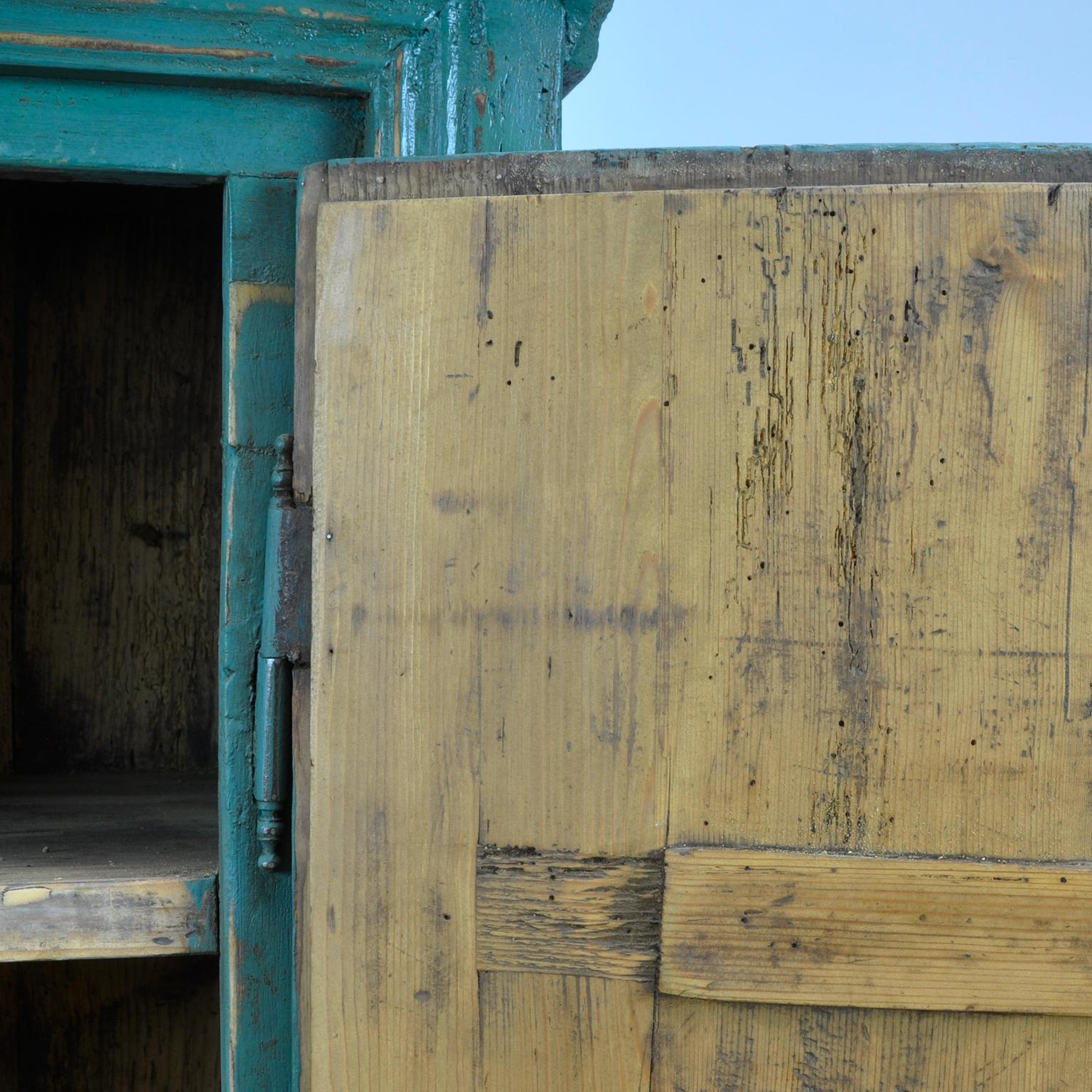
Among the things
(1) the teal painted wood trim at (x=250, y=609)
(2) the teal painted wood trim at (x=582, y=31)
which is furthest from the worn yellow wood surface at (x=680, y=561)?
(2) the teal painted wood trim at (x=582, y=31)

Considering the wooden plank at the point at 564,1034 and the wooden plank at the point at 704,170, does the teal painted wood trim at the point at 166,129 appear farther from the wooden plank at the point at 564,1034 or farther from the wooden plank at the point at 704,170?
the wooden plank at the point at 564,1034

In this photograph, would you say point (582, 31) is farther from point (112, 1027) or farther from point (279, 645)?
point (112, 1027)

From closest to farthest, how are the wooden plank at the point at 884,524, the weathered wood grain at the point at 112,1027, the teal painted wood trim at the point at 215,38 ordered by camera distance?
the wooden plank at the point at 884,524
the teal painted wood trim at the point at 215,38
the weathered wood grain at the point at 112,1027

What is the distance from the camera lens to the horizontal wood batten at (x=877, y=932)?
1.79 feet


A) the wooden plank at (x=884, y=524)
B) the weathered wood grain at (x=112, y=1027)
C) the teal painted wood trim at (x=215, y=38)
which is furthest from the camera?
the weathered wood grain at (x=112, y=1027)

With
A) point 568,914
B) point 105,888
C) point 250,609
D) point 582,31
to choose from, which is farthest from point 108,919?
point 582,31

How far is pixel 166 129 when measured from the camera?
0.69m

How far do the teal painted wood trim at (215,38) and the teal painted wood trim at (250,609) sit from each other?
0.08 meters

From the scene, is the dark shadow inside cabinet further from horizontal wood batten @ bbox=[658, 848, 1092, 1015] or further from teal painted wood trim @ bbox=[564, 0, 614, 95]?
horizontal wood batten @ bbox=[658, 848, 1092, 1015]

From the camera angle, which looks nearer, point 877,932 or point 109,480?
point 877,932

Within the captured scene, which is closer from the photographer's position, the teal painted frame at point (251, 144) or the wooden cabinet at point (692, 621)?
the wooden cabinet at point (692, 621)

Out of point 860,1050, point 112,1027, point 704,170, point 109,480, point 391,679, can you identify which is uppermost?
point 704,170

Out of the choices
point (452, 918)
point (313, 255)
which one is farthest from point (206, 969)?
point (313, 255)

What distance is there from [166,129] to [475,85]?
0.21 metres
